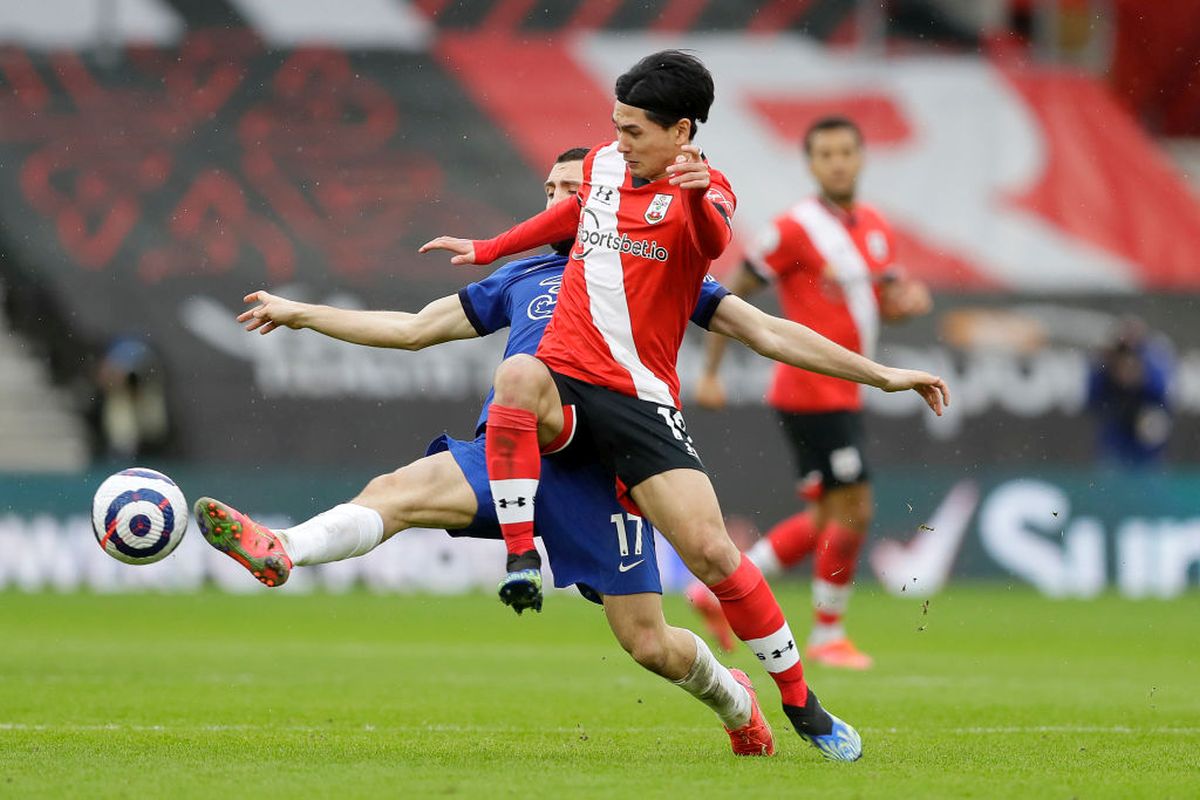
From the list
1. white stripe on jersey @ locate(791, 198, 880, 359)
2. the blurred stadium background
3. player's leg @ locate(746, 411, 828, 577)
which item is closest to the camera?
player's leg @ locate(746, 411, 828, 577)

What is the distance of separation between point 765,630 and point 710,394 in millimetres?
3827

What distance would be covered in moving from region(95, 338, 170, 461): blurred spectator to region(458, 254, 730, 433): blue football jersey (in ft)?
42.3

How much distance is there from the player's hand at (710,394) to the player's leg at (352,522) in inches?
137

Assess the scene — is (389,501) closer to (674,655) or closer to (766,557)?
(674,655)

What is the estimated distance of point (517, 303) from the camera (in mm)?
6582

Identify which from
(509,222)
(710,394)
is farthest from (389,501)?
(509,222)

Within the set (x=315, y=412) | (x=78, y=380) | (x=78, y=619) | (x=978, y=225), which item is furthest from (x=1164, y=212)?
(x=78, y=619)

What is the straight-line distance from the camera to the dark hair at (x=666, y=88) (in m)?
6.02

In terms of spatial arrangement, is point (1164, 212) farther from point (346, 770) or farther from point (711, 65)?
point (346, 770)

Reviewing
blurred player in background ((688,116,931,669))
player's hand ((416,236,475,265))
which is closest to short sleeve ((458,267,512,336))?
player's hand ((416,236,475,265))

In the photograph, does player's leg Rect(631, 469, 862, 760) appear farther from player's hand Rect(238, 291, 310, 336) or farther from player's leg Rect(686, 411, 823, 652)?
player's leg Rect(686, 411, 823, 652)

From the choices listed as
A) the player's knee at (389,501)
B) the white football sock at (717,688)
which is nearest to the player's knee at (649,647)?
the white football sock at (717,688)

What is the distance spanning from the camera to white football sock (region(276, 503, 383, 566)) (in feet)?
19.1

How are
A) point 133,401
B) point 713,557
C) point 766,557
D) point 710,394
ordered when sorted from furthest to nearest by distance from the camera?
point 133,401 → point 766,557 → point 710,394 → point 713,557
